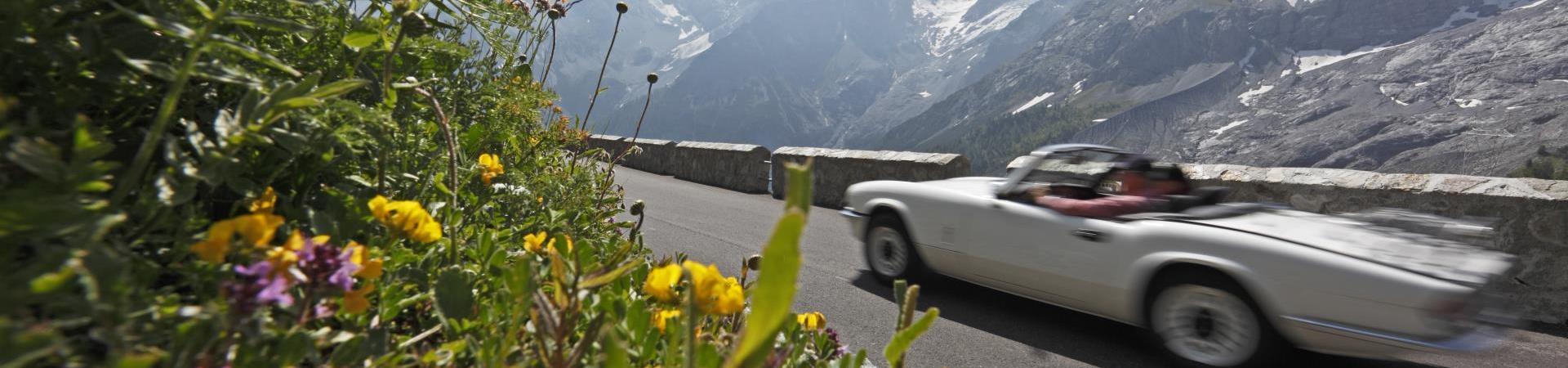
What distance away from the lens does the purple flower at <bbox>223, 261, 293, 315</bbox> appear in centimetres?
60

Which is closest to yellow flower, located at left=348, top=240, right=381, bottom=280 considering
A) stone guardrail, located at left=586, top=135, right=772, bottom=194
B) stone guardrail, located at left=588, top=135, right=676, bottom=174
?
stone guardrail, located at left=586, top=135, right=772, bottom=194

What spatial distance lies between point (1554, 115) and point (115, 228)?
573ft

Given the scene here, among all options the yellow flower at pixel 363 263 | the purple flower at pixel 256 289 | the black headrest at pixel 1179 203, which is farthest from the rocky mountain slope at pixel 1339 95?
the purple flower at pixel 256 289

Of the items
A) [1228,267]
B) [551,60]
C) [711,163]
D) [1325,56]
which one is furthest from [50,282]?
[1325,56]

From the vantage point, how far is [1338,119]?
147625 mm

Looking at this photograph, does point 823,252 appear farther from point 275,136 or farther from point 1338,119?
point 1338,119

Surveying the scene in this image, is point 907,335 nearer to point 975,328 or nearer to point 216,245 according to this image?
point 216,245

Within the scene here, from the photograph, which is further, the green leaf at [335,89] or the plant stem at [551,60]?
the plant stem at [551,60]

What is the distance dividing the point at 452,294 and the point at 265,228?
9.4 inches

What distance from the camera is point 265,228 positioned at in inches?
27.0

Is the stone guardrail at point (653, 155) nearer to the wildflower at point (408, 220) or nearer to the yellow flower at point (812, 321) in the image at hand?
the yellow flower at point (812, 321)

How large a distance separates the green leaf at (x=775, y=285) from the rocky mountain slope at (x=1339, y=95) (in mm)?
145178

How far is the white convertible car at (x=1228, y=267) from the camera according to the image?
2.97 m

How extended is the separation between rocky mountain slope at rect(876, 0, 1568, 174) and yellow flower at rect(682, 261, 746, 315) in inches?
5702
